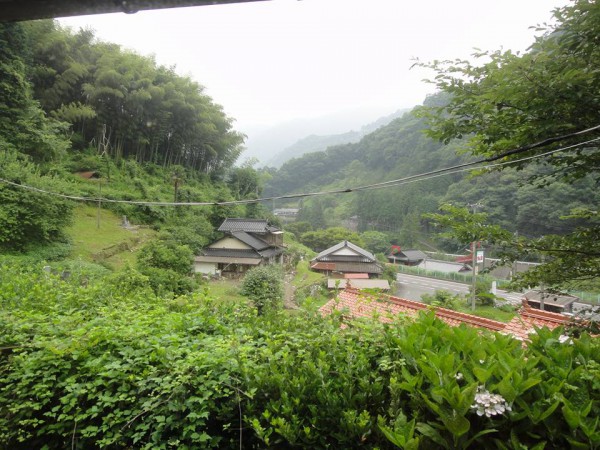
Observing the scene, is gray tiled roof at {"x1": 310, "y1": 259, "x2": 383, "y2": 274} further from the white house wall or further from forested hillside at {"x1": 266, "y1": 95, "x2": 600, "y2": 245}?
the white house wall

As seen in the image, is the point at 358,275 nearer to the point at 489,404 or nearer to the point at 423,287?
the point at 423,287

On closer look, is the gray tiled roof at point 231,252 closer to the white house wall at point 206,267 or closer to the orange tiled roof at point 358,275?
the white house wall at point 206,267

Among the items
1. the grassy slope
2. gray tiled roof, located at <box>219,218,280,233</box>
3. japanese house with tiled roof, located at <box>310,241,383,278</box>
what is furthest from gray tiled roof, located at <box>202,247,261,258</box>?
japanese house with tiled roof, located at <box>310,241,383,278</box>

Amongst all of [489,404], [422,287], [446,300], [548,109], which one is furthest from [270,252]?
[489,404]

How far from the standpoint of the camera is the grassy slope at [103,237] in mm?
11049

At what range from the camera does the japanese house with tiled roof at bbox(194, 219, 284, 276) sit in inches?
613

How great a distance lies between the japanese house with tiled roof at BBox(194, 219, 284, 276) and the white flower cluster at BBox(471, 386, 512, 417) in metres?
13.8

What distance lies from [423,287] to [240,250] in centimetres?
1181

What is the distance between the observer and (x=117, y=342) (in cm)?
177

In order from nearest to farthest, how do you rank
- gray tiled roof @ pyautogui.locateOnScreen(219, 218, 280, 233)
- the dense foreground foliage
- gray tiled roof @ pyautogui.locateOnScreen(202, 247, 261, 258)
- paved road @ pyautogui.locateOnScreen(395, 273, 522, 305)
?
1. the dense foreground foliage
2. gray tiled roof @ pyautogui.locateOnScreen(202, 247, 261, 258)
3. paved road @ pyautogui.locateOnScreen(395, 273, 522, 305)
4. gray tiled roof @ pyautogui.locateOnScreen(219, 218, 280, 233)

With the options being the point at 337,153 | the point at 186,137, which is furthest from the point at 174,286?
the point at 337,153

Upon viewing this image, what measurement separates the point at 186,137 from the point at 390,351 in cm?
2709

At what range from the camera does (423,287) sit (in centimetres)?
1908

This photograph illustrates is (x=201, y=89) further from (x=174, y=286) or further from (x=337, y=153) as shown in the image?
(x=174, y=286)
